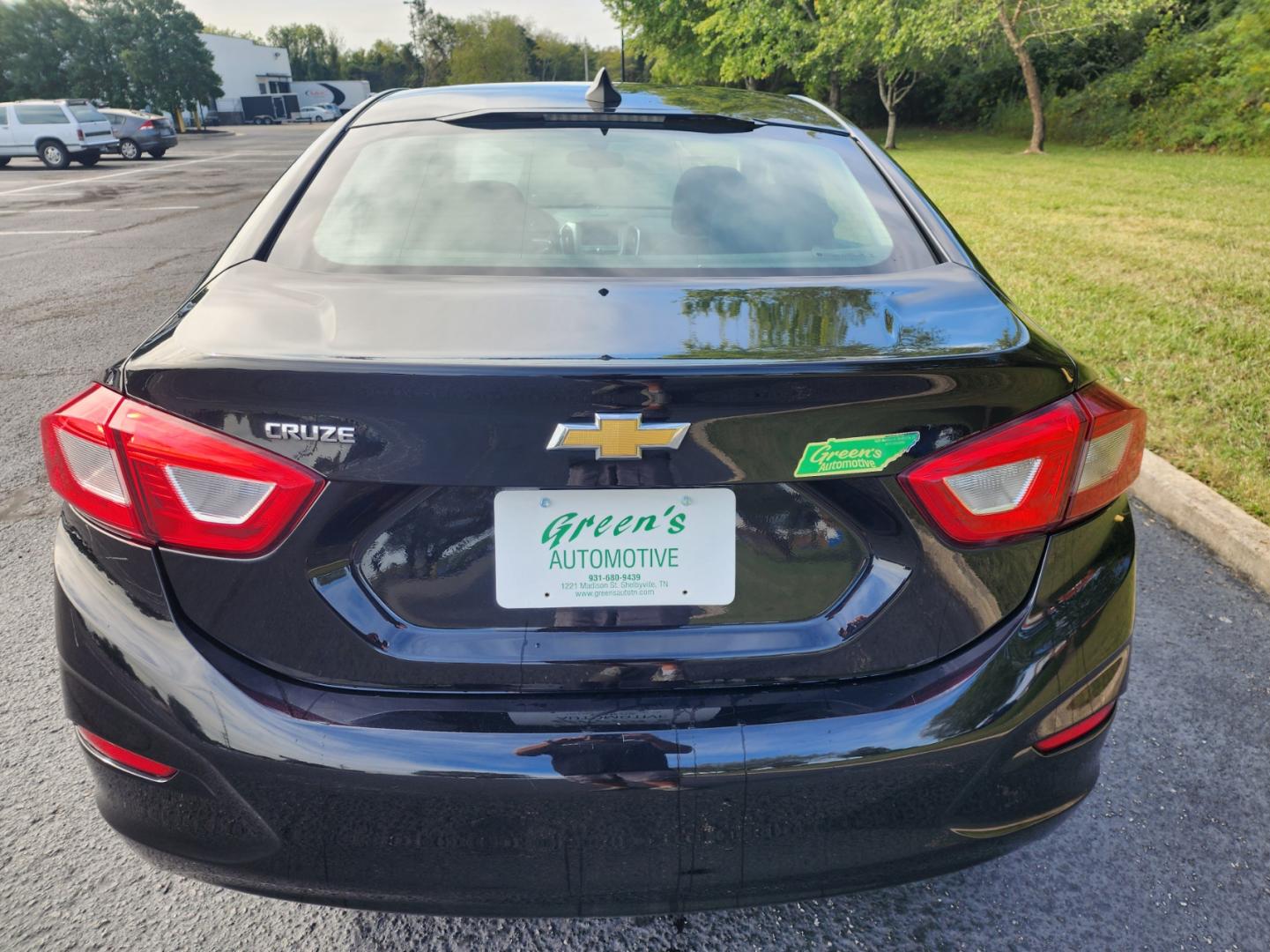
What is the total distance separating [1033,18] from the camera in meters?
25.9

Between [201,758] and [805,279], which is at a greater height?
[805,279]

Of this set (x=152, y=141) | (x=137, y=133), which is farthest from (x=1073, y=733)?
(x=152, y=141)

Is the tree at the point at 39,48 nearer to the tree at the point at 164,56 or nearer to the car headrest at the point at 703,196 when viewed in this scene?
the tree at the point at 164,56

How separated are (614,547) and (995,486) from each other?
58 cm


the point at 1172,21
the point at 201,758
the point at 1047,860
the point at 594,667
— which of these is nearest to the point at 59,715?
the point at 201,758

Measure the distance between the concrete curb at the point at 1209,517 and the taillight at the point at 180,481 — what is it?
132 inches

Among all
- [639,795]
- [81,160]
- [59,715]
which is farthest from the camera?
[81,160]

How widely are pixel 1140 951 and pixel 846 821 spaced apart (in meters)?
0.89

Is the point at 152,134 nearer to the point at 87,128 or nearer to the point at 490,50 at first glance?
the point at 87,128

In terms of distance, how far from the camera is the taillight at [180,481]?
132 centimetres

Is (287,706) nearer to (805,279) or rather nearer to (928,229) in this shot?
Answer: (805,279)

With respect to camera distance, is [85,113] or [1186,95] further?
[1186,95]

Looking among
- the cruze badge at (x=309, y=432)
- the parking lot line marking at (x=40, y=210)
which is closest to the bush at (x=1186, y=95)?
the parking lot line marking at (x=40, y=210)

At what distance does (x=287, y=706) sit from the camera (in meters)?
1.37
